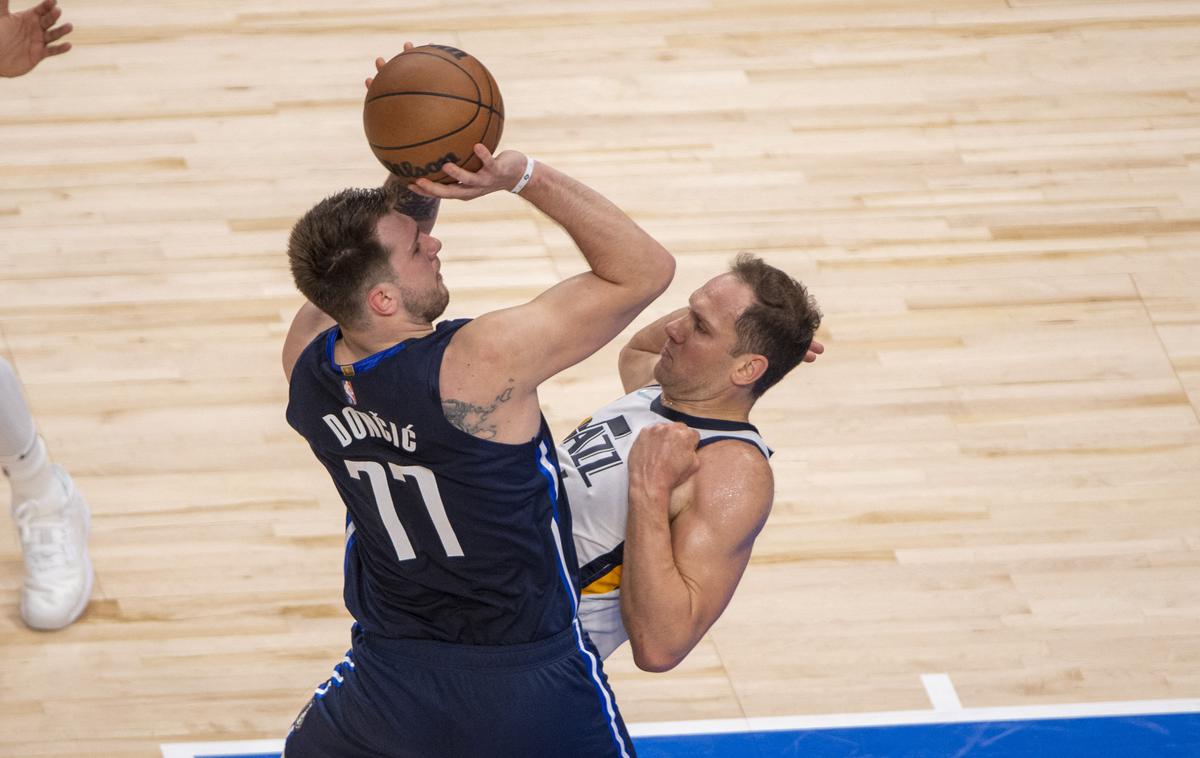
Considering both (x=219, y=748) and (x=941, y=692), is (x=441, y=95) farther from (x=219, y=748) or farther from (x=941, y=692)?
(x=941, y=692)

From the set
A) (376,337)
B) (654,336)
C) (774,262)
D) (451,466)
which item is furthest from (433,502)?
(774,262)

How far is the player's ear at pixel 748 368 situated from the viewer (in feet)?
10.6

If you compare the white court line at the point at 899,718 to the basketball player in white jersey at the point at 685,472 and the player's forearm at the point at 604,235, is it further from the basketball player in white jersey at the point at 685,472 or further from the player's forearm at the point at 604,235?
the player's forearm at the point at 604,235

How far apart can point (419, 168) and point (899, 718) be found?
231 centimetres

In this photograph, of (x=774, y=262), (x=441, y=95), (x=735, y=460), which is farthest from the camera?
(x=774, y=262)

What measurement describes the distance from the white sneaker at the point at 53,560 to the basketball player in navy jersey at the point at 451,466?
173 centimetres

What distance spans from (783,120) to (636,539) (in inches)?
157

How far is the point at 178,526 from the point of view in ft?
15.7

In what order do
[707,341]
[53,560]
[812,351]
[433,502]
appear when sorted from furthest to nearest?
[53,560]
[812,351]
[707,341]
[433,502]

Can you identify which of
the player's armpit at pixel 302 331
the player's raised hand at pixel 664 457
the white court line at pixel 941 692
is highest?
the player's armpit at pixel 302 331

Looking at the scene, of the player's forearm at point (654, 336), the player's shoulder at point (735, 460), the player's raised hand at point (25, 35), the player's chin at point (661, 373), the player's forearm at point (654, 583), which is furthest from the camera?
the player's raised hand at point (25, 35)

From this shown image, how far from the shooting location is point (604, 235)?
2748 millimetres

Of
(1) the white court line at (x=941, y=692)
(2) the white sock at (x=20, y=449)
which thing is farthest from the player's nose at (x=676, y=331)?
(2) the white sock at (x=20, y=449)

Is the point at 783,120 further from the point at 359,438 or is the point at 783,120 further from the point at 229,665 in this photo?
the point at 359,438
